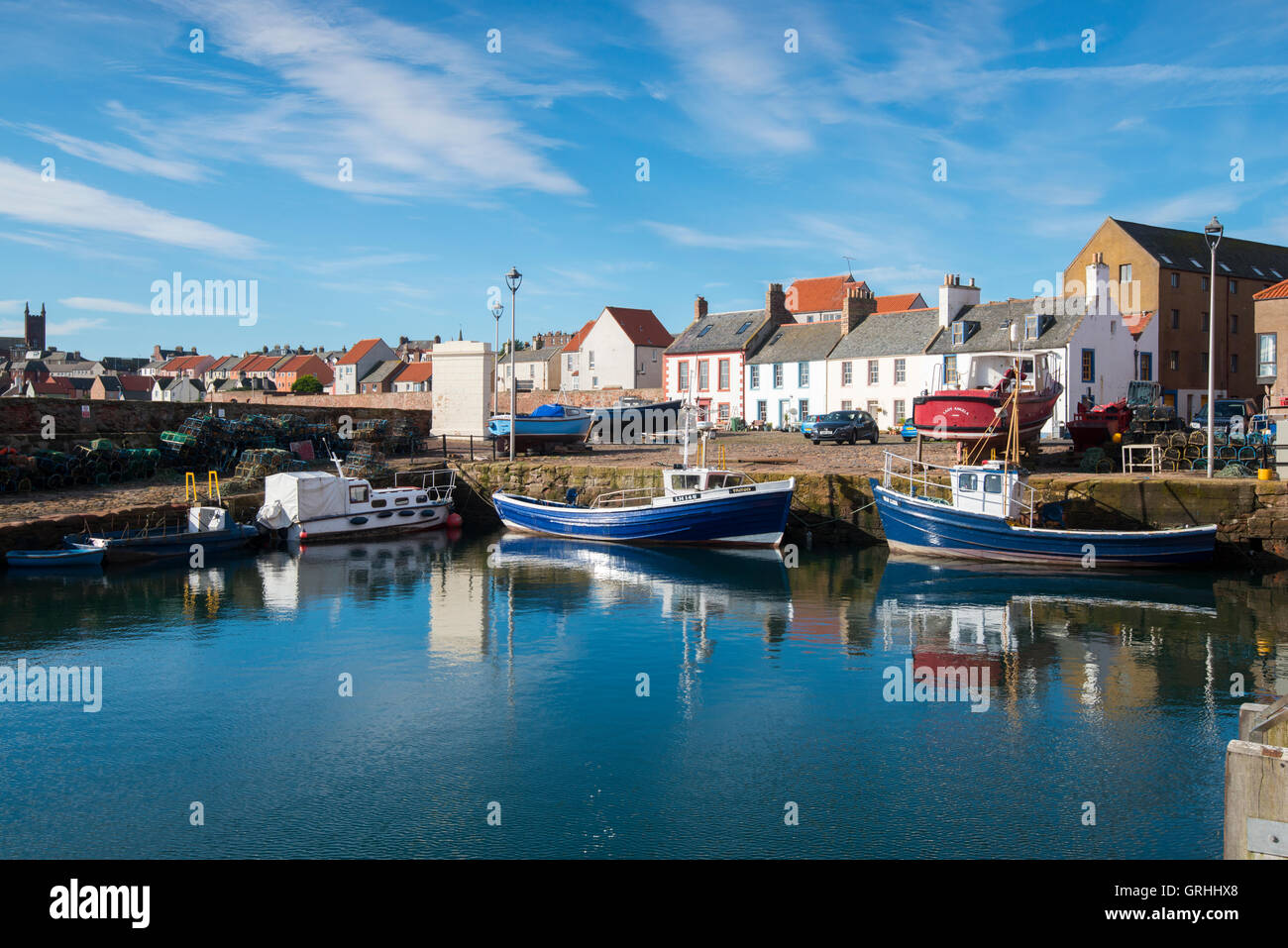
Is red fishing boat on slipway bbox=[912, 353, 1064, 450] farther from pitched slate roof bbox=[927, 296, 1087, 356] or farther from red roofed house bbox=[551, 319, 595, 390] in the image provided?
red roofed house bbox=[551, 319, 595, 390]

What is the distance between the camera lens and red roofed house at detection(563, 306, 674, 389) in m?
65.4

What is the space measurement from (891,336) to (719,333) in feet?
36.6

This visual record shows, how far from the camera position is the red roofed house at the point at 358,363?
98.1 meters

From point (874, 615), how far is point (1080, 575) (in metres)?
7.14

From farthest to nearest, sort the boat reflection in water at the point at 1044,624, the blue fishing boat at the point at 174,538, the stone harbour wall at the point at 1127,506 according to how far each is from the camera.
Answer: the blue fishing boat at the point at 174,538, the stone harbour wall at the point at 1127,506, the boat reflection in water at the point at 1044,624

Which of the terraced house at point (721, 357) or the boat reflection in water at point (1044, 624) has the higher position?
the terraced house at point (721, 357)

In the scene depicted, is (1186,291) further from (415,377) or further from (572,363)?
(415,377)

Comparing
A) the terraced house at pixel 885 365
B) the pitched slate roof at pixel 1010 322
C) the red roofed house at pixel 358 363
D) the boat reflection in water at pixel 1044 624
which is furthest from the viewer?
the red roofed house at pixel 358 363

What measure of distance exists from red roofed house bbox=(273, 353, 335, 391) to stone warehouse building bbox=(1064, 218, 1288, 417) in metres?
77.2

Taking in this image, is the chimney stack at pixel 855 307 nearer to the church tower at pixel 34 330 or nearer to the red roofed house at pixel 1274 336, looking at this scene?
the red roofed house at pixel 1274 336

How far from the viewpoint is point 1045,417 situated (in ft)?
99.9

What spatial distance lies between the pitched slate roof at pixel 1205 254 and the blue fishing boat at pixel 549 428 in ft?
99.9

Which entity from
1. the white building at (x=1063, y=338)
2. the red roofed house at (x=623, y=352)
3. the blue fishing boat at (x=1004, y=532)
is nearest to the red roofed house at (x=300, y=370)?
the red roofed house at (x=623, y=352)

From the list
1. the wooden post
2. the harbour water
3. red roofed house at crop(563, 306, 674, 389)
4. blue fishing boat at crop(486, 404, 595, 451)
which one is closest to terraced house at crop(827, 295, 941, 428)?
blue fishing boat at crop(486, 404, 595, 451)
